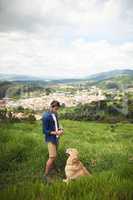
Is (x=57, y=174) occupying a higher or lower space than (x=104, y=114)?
higher

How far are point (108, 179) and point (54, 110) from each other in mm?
3369

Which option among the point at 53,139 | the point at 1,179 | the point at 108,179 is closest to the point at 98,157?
the point at 53,139

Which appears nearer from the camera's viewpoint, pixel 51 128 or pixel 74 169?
pixel 74 169

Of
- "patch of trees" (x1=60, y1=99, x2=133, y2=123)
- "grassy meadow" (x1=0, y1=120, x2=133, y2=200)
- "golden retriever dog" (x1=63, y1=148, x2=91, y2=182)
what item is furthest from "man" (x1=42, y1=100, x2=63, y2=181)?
"patch of trees" (x1=60, y1=99, x2=133, y2=123)

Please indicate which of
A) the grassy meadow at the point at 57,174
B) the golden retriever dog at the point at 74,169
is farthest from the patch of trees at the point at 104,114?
the golden retriever dog at the point at 74,169

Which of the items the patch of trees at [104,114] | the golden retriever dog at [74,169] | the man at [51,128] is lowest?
the patch of trees at [104,114]

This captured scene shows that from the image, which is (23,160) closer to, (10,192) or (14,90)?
(10,192)

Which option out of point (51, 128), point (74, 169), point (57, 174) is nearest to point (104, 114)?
point (57, 174)

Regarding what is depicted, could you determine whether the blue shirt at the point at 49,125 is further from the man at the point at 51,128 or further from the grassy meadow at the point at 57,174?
the grassy meadow at the point at 57,174

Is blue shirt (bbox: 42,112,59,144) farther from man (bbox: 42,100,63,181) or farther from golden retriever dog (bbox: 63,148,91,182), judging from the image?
golden retriever dog (bbox: 63,148,91,182)

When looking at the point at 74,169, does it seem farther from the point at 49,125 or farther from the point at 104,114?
the point at 104,114

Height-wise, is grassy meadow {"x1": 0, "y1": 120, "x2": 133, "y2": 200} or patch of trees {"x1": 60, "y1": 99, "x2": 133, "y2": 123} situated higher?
grassy meadow {"x1": 0, "y1": 120, "x2": 133, "y2": 200}

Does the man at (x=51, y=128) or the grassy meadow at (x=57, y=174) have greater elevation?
the man at (x=51, y=128)

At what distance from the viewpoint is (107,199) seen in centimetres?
538
